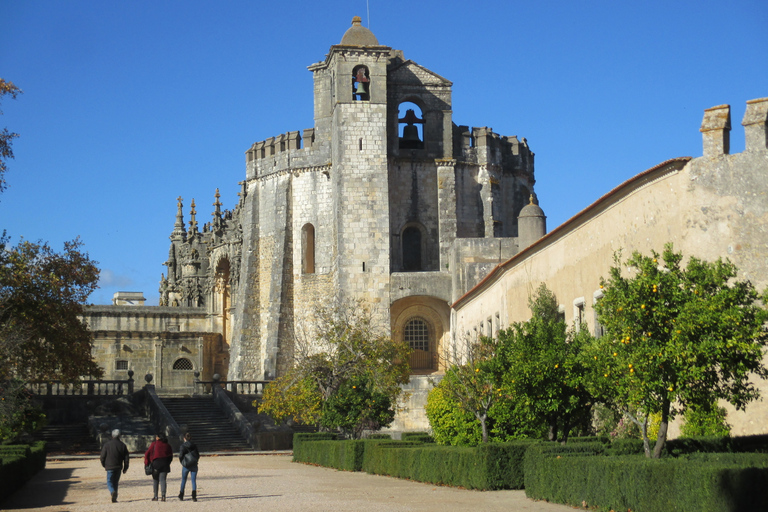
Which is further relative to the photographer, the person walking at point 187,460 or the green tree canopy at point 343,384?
the green tree canopy at point 343,384

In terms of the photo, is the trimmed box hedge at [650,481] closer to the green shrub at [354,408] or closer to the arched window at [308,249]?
the green shrub at [354,408]

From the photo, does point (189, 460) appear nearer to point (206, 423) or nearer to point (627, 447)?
point (627, 447)

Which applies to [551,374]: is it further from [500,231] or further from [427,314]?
[500,231]

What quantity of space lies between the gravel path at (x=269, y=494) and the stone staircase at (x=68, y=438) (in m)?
8.32

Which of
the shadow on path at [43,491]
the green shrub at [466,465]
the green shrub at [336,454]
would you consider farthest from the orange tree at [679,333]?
the green shrub at [336,454]

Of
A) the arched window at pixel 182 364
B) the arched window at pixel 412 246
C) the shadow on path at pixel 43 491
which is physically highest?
the arched window at pixel 412 246

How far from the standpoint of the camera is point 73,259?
2902cm

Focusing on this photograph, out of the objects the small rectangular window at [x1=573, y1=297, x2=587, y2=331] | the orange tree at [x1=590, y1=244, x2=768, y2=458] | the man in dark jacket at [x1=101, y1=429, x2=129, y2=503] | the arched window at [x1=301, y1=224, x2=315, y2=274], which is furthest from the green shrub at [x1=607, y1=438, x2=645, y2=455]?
the arched window at [x1=301, y1=224, x2=315, y2=274]

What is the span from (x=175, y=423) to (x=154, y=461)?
17640 millimetres

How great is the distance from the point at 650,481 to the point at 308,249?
116 ft

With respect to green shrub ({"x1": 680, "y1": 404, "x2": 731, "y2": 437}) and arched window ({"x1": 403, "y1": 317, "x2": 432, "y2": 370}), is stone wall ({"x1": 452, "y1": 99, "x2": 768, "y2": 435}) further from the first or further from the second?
arched window ({"x1": 403, "y1": 317, "x2": 432, "y2": 370})

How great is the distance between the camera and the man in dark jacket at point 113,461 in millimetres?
15508

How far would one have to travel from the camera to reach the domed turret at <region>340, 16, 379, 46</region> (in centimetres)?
4394

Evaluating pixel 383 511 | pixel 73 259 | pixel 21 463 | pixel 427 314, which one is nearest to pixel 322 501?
pixel 383 511
